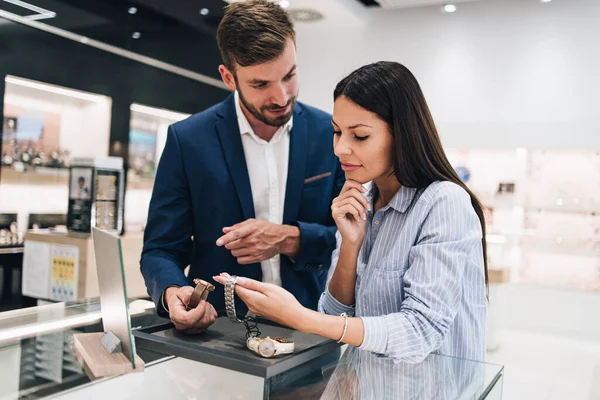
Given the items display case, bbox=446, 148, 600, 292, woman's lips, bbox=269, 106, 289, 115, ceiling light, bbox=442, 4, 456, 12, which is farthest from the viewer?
ceiling light, bbox=442, 4, 456, 12

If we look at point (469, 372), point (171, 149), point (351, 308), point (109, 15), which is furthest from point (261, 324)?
point (109, 15)

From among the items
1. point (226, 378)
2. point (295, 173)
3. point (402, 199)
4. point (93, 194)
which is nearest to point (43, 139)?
point (93, 194)

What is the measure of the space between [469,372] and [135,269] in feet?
11.2

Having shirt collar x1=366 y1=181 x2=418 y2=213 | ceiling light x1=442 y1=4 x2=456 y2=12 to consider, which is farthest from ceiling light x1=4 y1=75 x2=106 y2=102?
ceiling light x1=442 y1=4 x2=456 y2=12

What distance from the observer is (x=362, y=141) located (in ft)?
4.55

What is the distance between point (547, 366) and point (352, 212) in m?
4.57

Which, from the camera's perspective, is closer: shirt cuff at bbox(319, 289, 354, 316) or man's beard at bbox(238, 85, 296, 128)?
shirt cuff at bbox(319, 289, 354, 316)

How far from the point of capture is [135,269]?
4168mm

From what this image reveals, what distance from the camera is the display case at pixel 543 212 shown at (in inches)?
217

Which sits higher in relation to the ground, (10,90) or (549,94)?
(549,94)

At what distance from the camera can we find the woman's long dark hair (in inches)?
53.2

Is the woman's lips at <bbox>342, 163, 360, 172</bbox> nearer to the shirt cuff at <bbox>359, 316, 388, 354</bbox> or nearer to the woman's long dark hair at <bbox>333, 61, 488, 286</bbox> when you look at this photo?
the woman's long dark hair at <bbox>333, 61, 488, 286</bbox>

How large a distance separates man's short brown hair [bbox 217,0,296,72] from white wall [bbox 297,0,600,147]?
4.55 meters

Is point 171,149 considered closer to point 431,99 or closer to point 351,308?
point 351,308
